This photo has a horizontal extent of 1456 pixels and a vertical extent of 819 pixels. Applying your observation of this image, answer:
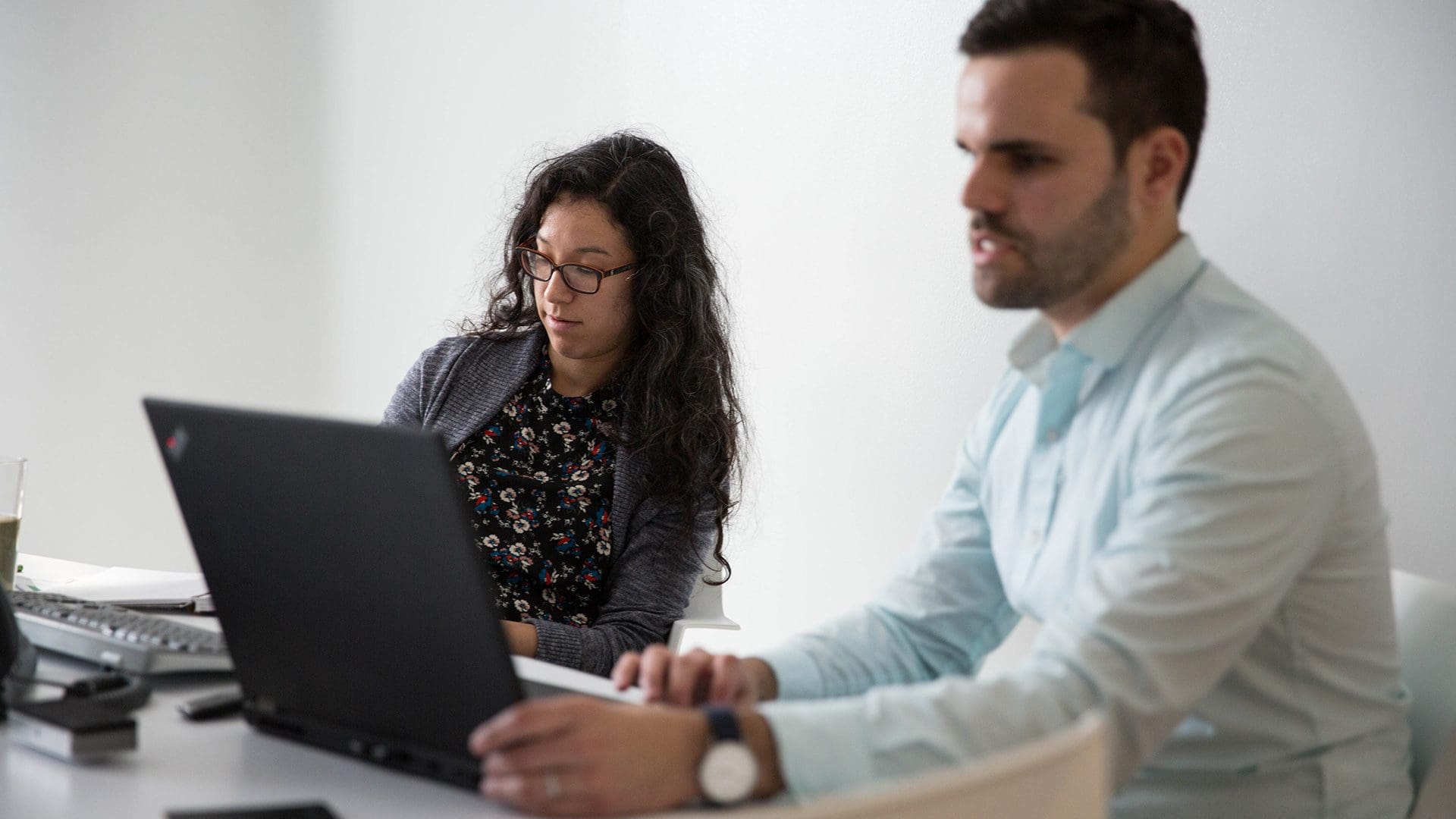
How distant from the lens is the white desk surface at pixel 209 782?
967mm

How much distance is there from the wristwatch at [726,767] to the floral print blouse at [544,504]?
1120 millimetres

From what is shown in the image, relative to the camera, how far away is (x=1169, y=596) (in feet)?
3.50

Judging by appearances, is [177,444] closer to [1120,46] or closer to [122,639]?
[122,639]

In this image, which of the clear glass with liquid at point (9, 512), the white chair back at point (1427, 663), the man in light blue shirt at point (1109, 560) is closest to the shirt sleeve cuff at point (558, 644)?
the man in light blue shirt at point (1109, 560)

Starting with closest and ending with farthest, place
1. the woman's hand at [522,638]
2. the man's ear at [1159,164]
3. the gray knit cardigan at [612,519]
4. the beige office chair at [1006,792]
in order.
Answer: the beige office chair at [1006,792], the man's ear at [1159,164], the woman's hand at [522,638], the gray knit cardigan at [612,519]

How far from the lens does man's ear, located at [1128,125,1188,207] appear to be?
1.32 meters

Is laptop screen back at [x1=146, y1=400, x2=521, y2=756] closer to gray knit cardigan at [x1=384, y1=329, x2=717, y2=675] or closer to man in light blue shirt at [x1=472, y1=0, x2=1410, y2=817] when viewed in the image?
man in light blue shirt at [x1=472, y1=0, x2=1410, y2=817]

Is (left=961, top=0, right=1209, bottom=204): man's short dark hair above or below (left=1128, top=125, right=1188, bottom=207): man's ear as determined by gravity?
above

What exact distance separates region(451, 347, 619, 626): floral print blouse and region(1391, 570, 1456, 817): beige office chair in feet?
3.74

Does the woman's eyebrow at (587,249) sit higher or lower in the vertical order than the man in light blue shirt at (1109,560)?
higher

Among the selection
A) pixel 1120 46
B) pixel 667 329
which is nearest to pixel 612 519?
pixel 667 329

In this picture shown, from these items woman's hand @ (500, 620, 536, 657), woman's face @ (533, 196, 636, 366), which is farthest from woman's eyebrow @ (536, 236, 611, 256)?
woman's hand @ (500, 620, 536, 657)

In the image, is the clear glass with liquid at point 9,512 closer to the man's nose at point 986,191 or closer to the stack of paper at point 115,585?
the stack of paper at point 115,585

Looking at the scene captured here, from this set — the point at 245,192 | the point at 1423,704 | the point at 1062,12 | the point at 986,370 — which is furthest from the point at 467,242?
the point at 1423,704
